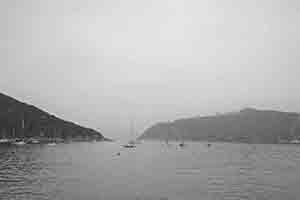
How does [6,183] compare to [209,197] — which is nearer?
[209,197]

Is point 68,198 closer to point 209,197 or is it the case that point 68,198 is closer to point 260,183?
point 209,197

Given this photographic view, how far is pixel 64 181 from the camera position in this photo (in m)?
42.9

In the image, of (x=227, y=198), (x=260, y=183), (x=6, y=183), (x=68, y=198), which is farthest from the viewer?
(x=260, y=183)

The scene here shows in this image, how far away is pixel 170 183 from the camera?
42.9 m

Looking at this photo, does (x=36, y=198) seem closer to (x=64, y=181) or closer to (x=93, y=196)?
(x=93, y=196)

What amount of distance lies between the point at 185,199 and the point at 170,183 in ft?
36.2

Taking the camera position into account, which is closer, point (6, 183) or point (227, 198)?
point (227, 198)

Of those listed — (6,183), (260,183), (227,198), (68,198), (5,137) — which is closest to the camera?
(68,198)

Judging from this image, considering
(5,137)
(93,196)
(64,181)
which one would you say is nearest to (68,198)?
(93,196)

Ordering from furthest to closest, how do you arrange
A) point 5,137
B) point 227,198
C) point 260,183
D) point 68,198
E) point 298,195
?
point 5,137
point 260,183
point 298,195
point 227,198
point 68,198

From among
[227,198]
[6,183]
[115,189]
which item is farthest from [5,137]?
[227,198]

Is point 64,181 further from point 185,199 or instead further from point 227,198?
point 227,198

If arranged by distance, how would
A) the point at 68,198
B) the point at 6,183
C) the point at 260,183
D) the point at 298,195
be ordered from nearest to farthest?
the point at 68,198 < the point at 298,195 < the point at 6,183 < the point at 260,183

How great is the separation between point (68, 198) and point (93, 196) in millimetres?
3071
